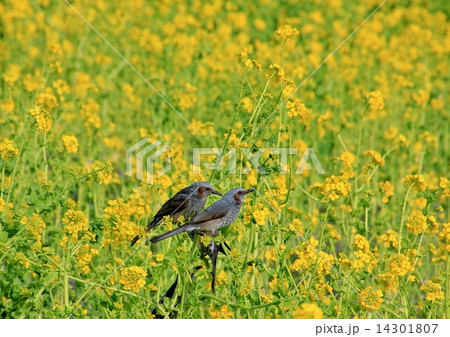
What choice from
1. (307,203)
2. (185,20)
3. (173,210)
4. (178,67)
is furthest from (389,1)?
(173,210)

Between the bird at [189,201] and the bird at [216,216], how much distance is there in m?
0.20

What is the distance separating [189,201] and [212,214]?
1.09ft

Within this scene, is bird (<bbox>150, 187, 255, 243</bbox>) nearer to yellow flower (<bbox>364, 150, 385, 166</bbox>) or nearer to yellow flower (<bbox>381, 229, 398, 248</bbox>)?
yellow flower (<bbox>381, 229, 398, 248</bbox>)

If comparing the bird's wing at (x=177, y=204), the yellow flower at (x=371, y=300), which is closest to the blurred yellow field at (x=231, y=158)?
the yellow flower at (x=371, y=300)

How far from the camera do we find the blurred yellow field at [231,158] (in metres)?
4.17

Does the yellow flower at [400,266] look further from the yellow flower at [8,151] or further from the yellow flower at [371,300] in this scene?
the yellow flower at [8,151]

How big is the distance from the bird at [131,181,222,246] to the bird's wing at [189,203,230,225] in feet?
0.73

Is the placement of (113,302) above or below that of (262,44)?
below

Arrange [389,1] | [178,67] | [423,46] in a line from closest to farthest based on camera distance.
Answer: [178,67], [423,46], [389,1]

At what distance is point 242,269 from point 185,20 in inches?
234

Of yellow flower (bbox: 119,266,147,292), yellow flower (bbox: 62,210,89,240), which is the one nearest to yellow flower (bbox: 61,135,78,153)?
yellow flower (bbox: 62,210,89,240)

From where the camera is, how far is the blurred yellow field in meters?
4.17

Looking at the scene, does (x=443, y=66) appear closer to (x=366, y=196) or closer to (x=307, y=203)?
(x=307, y=203)

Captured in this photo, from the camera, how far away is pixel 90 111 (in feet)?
21.6
